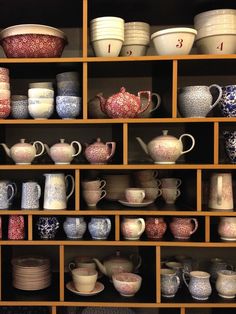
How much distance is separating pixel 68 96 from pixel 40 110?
11 cm

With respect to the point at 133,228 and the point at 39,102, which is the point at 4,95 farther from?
the point at 133,228

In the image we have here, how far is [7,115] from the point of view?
1.20 metres

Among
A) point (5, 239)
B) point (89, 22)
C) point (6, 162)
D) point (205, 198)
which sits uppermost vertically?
point (89, 22)

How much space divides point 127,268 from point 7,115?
0.69m

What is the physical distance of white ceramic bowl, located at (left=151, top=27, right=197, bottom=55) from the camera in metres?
1.14

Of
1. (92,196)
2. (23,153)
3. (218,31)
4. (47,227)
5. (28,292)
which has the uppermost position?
(218,31)

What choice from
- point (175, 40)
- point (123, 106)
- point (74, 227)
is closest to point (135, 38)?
point (175, 40)

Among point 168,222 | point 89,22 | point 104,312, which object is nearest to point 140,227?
point 168,222

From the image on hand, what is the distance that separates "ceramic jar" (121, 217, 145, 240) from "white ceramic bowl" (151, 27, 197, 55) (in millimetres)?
575

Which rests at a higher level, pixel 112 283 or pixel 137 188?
pixel 137 188

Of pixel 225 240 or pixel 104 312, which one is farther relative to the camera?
pixel 104 312

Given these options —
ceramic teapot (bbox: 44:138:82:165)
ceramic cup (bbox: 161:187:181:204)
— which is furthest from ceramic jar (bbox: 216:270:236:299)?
ceramic teapot (bbox: 44:138:82:165)

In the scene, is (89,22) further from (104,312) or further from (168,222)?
(104,312)

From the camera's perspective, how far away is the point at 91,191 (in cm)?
122
